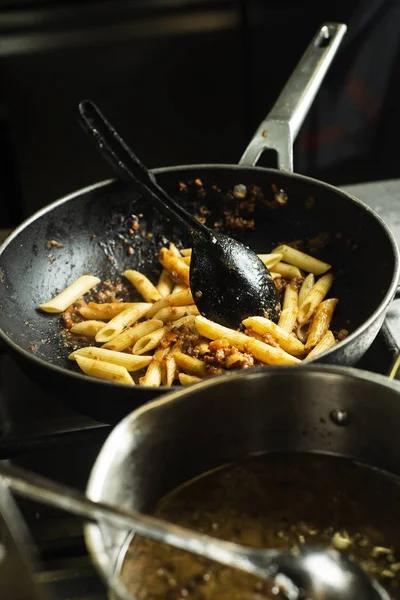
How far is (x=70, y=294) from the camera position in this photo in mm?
1383

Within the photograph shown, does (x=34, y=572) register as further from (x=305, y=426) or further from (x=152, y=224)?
(x=152, y=224)

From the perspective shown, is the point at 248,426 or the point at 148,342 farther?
the point at 148,342

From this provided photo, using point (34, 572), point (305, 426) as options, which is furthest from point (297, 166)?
point (34, 572)

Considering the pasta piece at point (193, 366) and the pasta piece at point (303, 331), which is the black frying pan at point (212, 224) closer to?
the pasta piece at point (303, 331)

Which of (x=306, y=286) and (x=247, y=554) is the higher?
(x=247, y=554)

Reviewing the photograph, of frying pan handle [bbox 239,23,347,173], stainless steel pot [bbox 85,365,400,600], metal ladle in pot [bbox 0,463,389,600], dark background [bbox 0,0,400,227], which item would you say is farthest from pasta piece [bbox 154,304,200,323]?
dark background [bbox 0,0,400,227]

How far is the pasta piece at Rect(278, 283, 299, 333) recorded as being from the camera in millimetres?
1299

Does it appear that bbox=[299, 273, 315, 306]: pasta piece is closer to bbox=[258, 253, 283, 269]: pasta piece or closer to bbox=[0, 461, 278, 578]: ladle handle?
bbox=[258, 253, 283, 269]: pasta piece

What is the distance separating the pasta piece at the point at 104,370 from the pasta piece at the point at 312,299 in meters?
0.33

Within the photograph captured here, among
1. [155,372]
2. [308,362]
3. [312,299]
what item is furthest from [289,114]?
[308,362]

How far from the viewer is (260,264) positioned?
1.32 m

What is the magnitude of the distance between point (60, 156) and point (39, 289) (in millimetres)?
1296

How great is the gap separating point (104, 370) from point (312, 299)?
0.39 m

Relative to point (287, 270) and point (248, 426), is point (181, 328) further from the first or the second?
point (248, 426)
